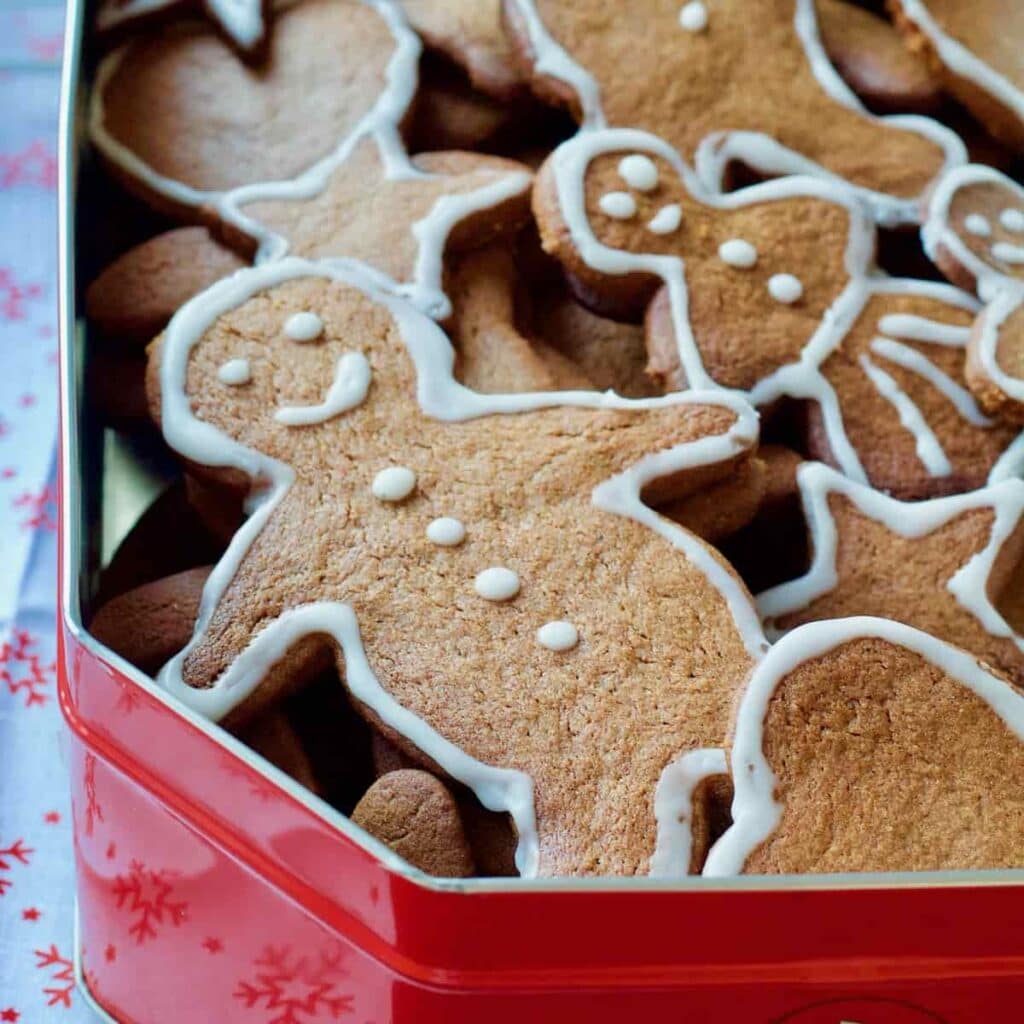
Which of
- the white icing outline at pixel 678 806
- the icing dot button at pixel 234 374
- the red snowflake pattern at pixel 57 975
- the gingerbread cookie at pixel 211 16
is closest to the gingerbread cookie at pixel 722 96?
the gingerbread cookie at pixel 211 16

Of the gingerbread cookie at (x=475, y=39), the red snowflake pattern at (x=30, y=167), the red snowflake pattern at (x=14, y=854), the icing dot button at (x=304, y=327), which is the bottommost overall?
the red snowflake pattern at (x=14, y=854)

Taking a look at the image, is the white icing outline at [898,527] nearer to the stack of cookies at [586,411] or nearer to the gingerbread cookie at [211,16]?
the stack of cookies at [586,411]

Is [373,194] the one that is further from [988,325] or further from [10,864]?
[10,864]

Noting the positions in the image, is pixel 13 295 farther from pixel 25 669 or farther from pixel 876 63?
pixel 876 63

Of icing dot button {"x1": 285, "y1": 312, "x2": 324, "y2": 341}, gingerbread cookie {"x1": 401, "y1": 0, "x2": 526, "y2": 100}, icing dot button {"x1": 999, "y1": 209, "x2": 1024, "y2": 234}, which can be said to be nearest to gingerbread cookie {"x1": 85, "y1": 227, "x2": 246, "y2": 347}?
icing dot button {"x1": 285, "y1": 312, "x2": 324, "y2": 341}

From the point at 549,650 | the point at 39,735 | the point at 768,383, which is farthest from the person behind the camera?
the point at 39,735

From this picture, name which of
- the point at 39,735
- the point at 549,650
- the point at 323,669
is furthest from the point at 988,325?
the point at 39,735

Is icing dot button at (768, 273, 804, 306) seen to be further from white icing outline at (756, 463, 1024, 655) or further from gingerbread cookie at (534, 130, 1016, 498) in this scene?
white icing outline at (756, 463, 1024, 655)
